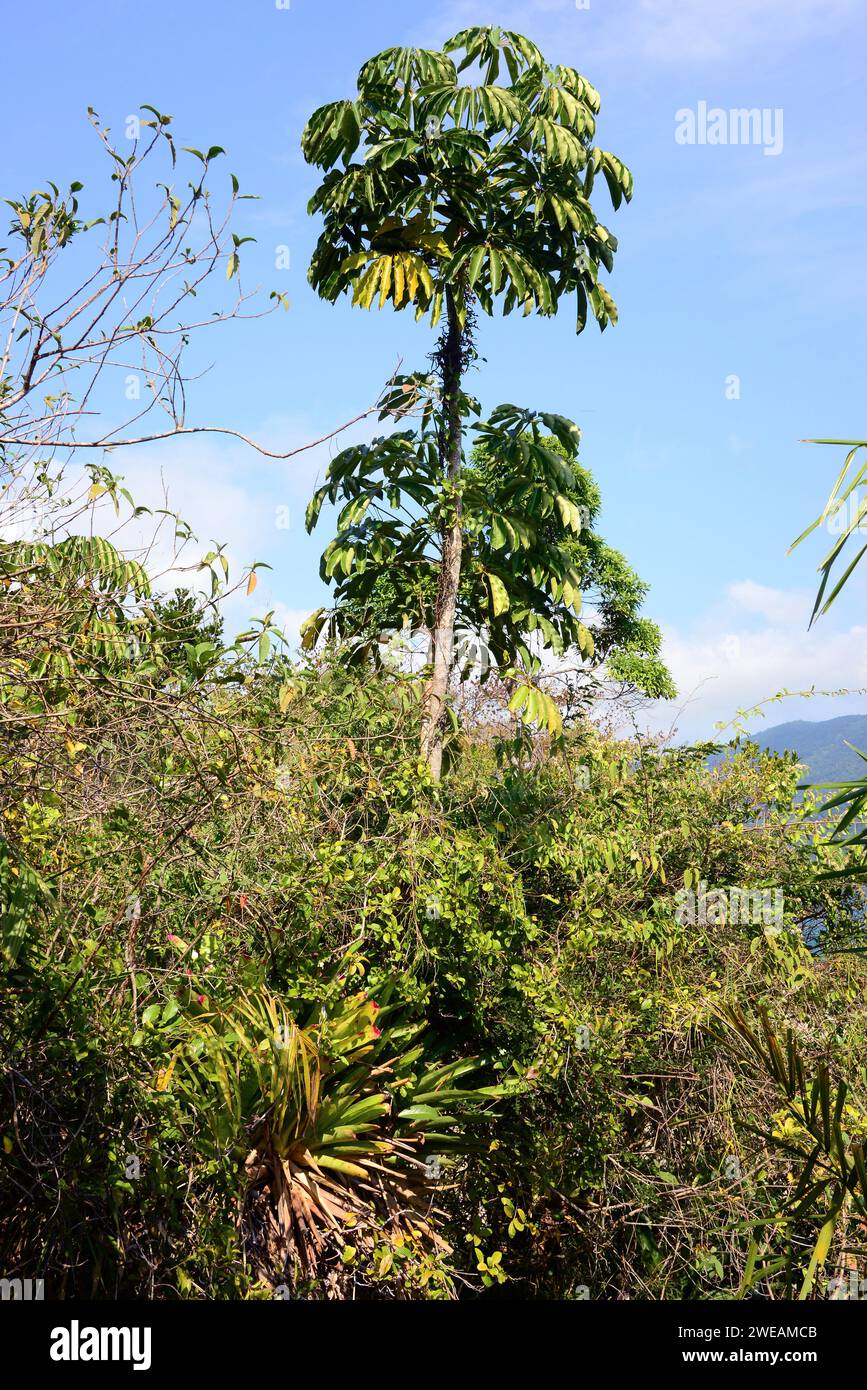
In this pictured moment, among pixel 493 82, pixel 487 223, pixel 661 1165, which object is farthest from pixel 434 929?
pixel 493 82

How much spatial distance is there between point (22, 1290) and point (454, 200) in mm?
6348

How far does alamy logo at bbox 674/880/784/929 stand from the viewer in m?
6.93

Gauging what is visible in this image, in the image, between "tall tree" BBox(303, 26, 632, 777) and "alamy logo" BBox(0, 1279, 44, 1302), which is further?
"tall tree" BBox(303, 26, 632, 777)

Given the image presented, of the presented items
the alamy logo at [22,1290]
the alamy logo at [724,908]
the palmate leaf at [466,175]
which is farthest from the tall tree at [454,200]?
the alamy logo at [22,1290]

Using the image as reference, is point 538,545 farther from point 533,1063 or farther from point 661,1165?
point 661,1165

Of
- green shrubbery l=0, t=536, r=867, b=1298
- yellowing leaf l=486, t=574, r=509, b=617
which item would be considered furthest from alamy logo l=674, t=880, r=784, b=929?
yellowing leaf l=486, t=574, r=509, b=617
